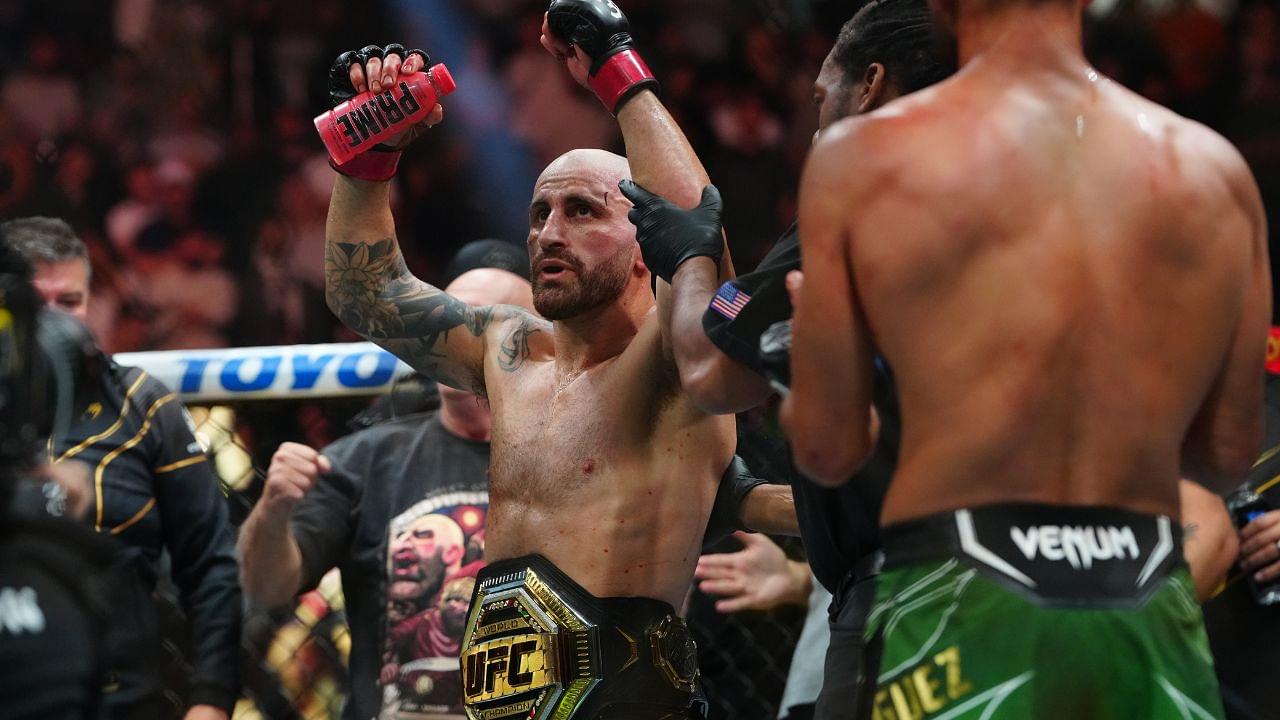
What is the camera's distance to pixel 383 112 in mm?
2121

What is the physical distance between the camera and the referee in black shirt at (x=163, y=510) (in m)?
2.36

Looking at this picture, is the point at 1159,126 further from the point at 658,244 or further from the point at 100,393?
the point at 100,393

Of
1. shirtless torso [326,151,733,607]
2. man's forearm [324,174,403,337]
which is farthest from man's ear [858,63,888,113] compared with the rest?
man's forearm [324,174,403,337]

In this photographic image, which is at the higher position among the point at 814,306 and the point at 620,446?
the point at 814,306

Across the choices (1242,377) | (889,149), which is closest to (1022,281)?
(889,149)

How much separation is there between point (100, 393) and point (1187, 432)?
1.78m

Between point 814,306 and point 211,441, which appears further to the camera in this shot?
point 211,441

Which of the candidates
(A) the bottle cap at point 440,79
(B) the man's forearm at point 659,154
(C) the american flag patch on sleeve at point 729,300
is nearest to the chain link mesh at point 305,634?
(A) the bottle cap at point 440,79

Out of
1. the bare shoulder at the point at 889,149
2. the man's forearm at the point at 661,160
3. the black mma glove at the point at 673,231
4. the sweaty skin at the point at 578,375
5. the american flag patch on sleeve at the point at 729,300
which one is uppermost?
the bare shoulder at the point at 889,149

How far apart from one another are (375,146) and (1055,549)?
1.32 meters

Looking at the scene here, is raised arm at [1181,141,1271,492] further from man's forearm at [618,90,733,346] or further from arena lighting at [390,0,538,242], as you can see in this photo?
arena lighting at [390,0,538,242]

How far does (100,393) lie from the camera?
2.42 meters

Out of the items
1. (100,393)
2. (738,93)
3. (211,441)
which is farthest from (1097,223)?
(738,93)

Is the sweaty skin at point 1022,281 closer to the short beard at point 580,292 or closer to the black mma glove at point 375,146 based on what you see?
the short beard at point 580,292
